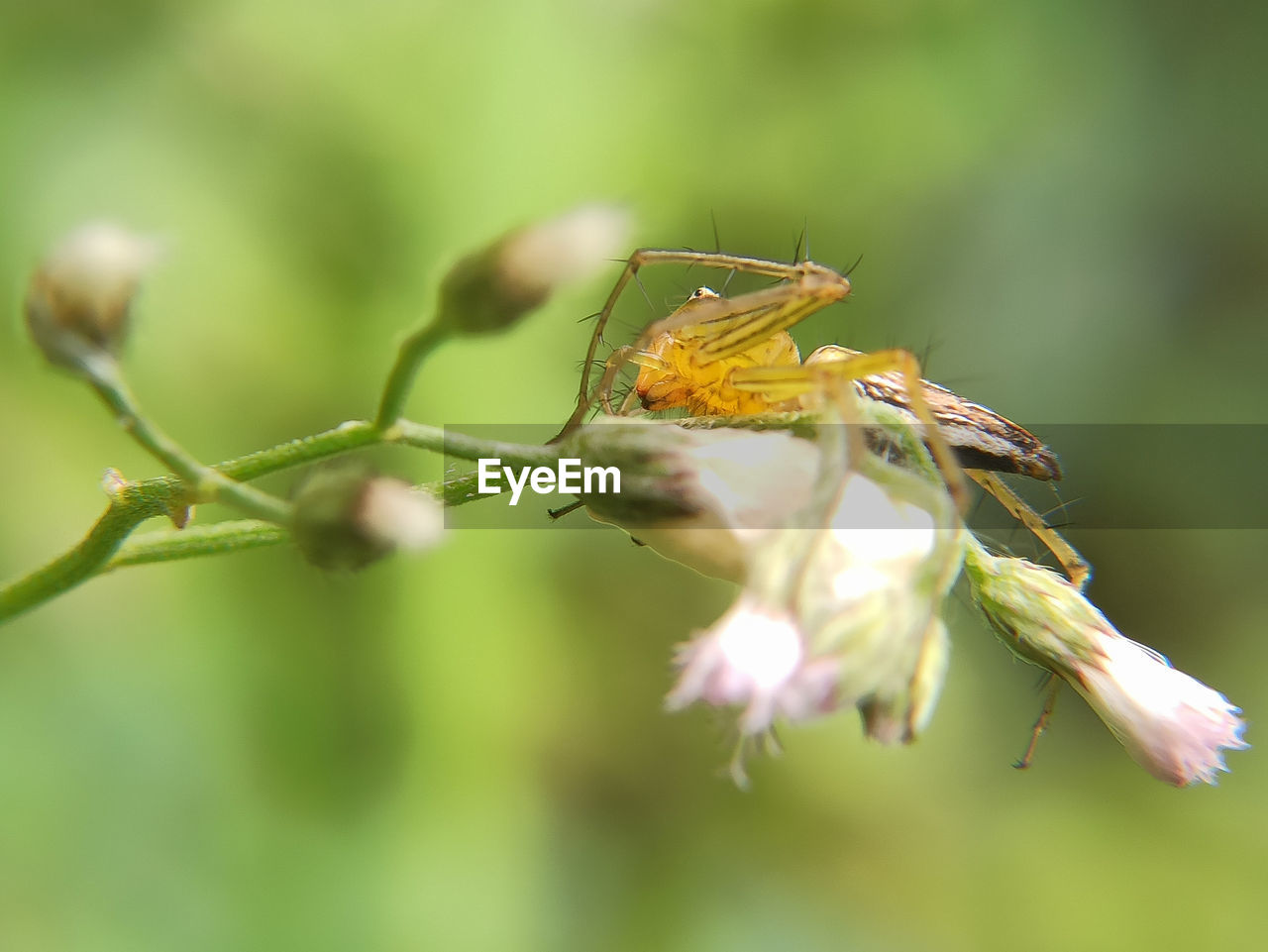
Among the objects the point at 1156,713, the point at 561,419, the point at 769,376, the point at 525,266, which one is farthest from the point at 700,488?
the point at 561,419

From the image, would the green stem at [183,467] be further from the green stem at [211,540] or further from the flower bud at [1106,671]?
the flower bud at [1106,671]

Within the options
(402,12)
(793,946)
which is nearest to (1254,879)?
(793,946)

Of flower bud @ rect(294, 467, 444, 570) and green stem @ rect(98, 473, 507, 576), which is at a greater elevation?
flower bud @ rect(294, 467, 444, 570)

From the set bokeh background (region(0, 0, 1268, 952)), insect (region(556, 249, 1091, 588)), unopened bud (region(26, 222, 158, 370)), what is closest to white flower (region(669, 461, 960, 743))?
insect (region(556, 249, 1091, 588))

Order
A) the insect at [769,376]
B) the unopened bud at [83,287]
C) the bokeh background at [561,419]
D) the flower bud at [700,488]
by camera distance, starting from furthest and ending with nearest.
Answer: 1. the bokeh background at [561,419]
2. the insect at [769,376]
3. the flower bud at [700,488]
4. the unopened bud at [83,287]

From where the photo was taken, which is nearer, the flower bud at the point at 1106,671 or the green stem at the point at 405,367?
the green stem at the point at 405,367

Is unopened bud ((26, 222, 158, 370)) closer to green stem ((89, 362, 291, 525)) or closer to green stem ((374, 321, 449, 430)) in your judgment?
green stem ((89, 362, 291, 525))

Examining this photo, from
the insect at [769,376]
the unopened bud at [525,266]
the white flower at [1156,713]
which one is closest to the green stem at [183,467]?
the unopened bud at [525,266]
